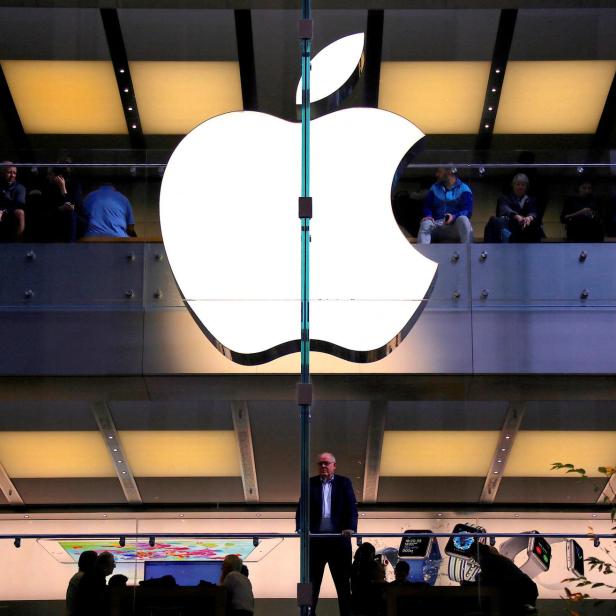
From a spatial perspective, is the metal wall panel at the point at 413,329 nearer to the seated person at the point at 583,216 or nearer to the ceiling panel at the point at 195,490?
the seated person at the point at 583,216

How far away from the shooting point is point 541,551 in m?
6.45

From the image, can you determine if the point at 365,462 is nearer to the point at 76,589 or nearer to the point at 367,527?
the point at 367,527

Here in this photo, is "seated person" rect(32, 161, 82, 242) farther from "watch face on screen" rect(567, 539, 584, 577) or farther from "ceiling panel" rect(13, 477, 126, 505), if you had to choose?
"watch face on screen" rect(567, 539, 584, 577)

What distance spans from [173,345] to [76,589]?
1.36 m

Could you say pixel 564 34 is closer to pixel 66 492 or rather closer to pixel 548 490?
pixel 548 490

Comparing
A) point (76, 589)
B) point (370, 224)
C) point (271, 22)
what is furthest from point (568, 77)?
point (76, 589)

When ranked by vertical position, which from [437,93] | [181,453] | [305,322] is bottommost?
[181,453]

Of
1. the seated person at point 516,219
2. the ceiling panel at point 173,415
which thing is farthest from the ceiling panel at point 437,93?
the ceiling panel at point 173,415

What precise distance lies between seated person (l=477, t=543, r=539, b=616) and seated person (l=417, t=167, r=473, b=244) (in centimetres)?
167

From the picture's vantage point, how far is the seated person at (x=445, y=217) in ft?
23.0

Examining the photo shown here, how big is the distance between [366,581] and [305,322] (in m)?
1.35

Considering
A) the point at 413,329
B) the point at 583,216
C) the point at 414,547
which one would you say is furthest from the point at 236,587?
the point at 583,216

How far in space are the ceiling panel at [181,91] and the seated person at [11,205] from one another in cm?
151

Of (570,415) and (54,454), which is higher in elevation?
(570,415)
